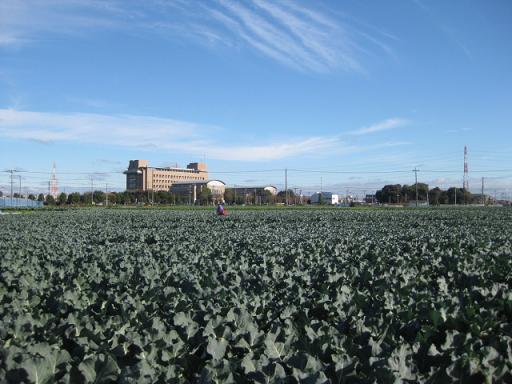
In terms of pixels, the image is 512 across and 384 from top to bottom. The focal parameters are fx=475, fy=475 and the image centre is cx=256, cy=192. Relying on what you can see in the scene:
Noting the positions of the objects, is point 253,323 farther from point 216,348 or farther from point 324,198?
point 324,198

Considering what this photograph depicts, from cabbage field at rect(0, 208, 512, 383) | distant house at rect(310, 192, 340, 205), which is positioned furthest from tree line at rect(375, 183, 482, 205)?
cabbage field at rect(0, 208, 512, 383)

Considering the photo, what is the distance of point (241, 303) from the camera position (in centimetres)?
554

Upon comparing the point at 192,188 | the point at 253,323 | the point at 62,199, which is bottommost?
the point at 253,323

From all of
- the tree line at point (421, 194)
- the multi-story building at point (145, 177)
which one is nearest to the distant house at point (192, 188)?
the multi-story building at point (145, 177)

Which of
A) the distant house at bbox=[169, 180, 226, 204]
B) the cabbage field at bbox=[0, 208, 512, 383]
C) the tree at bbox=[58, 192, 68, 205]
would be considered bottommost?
the cabbage field at bbox=[0, 208, 512, 383]

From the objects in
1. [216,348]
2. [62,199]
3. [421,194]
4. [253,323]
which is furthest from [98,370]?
[421,194]

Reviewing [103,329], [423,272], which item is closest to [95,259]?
[103,329]

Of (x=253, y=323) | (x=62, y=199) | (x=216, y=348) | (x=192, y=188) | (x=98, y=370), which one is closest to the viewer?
(x=98, y=370)

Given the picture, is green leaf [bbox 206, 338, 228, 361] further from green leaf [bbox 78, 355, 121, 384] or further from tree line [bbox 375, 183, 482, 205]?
tree line [bbox 375, 183, 482, 205]

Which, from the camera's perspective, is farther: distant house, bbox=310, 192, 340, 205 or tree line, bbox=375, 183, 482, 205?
distant house, bbox=310, 192, 340, 205

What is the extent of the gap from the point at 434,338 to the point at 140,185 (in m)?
189

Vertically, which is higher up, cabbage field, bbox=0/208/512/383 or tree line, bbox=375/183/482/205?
tree line, bbox=375/183/482/205

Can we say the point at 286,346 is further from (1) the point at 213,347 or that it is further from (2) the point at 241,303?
(2) the point at 241,303

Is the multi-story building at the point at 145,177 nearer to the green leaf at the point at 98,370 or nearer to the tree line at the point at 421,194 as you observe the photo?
the tree line at the point at 421,194
